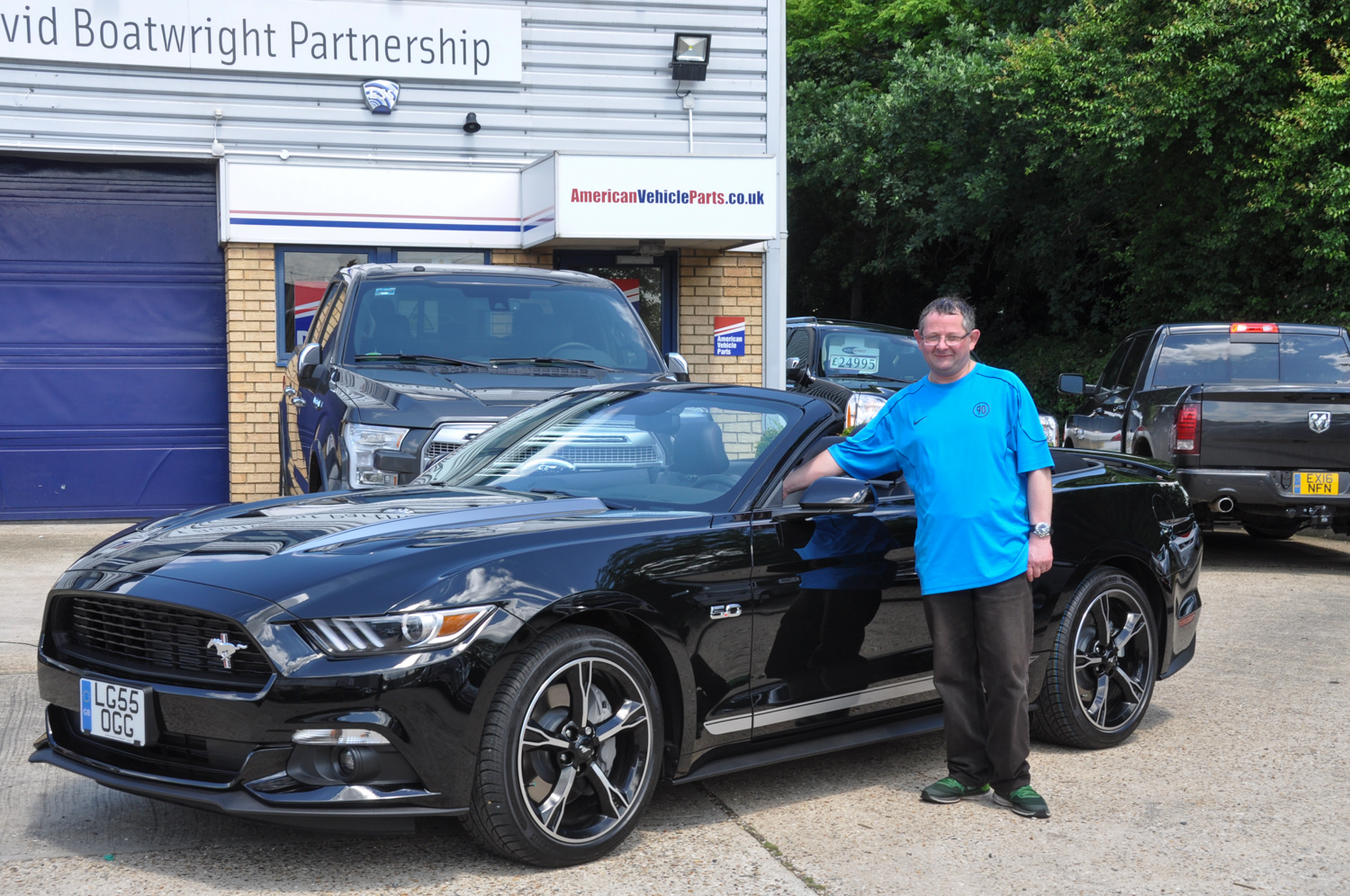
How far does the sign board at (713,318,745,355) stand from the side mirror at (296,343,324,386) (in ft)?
19.3

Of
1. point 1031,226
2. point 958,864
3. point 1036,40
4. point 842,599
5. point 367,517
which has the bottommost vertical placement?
point 958,864

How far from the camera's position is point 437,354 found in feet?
25.6

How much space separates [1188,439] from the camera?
33.8 feet

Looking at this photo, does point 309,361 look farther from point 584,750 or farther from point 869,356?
point 869,356

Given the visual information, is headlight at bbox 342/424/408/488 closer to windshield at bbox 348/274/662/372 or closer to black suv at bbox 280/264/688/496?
black suv at bbox 280/264/688/496

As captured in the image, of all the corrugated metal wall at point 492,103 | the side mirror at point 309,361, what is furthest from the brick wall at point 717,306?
the side mirror at point 309,361

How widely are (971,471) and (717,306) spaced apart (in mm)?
8950

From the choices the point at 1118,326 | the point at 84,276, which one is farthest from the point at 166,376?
the point at 1118,326

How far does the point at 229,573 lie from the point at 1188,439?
814cm

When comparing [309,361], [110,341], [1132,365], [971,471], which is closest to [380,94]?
[110,341]

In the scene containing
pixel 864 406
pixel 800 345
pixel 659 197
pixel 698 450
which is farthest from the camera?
pixel 800 345

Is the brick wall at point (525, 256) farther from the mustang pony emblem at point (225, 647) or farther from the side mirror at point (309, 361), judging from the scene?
the mustang pony emblem at point (225, 647)

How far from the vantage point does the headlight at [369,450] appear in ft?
22.2

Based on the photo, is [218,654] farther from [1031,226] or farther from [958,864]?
[1031,226]
